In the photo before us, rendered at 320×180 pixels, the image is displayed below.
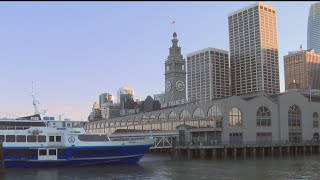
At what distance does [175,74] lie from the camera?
631 feet

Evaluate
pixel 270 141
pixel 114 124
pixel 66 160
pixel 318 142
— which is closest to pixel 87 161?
pixel 66 160

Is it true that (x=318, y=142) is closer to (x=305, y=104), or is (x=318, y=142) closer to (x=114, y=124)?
(x=305, y=104)

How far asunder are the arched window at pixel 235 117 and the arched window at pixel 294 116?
54.5 ft

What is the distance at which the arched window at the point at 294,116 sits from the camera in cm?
11578

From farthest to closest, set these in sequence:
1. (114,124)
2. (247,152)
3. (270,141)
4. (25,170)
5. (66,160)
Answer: (114,124)
(270,141)
(247,152)
(66,160)
(25,170)

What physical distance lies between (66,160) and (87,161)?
327cm

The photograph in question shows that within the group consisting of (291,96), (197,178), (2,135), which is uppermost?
(291,96)

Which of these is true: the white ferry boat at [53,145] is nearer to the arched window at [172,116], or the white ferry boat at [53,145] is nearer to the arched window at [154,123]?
the arched window at [172,116]

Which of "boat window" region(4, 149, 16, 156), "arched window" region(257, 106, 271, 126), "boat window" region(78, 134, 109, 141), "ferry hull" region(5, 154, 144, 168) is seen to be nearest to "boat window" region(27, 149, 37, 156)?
"ferry hull" region(5, 154, 144, 168)

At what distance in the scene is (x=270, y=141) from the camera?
106312mm

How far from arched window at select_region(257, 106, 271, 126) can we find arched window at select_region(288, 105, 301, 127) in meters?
7.61

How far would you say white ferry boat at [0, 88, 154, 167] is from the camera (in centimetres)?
6475

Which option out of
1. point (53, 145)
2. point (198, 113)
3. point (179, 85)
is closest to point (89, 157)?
point (53, 145)

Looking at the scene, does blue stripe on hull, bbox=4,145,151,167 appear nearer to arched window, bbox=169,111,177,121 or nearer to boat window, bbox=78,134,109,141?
boat window, bbox=78,134,109,141
